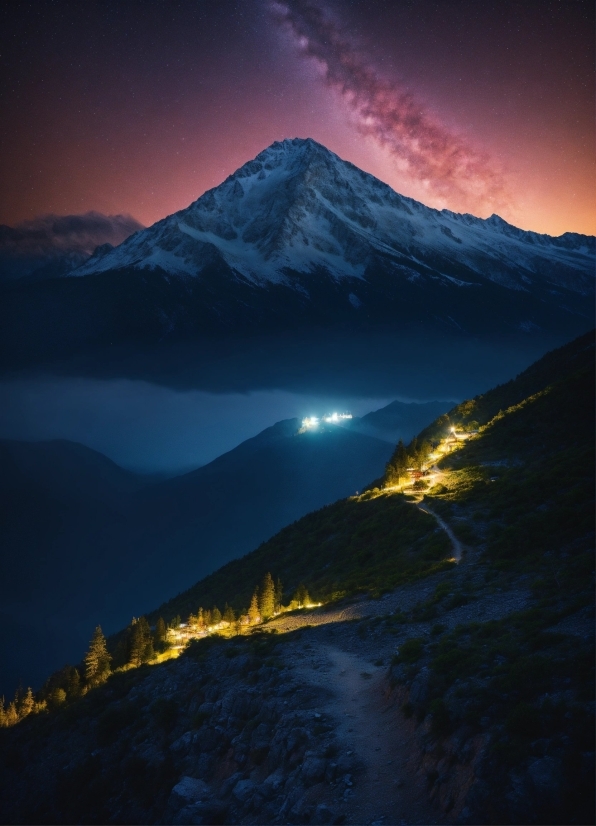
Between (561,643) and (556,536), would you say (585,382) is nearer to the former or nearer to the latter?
(556,536)

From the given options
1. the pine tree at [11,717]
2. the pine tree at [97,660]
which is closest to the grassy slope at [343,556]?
the pine tree at [97,660]

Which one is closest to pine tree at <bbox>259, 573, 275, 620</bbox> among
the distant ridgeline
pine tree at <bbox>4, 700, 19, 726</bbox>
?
the distant ridgeline

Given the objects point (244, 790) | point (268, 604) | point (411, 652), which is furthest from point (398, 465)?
point (244, 790)

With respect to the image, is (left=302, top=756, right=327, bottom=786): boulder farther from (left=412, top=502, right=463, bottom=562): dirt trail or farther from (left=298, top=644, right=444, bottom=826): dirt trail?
(left=412, top=502, right=463, bottom=562): dirt trail

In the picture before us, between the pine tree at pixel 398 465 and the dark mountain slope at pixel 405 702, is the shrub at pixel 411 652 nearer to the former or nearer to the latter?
the dark mountain slope at pixel 405 702

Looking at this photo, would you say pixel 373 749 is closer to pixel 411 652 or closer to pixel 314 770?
pixel 314 770

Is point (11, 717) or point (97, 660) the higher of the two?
point (97, 660)
